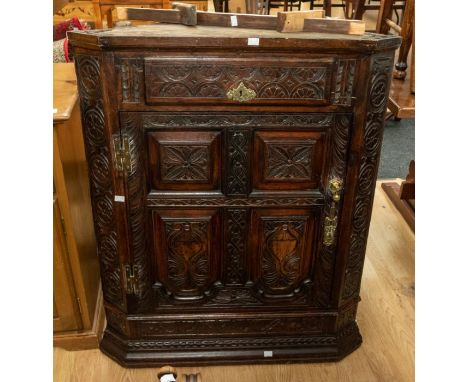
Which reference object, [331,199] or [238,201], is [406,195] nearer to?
[331,199]

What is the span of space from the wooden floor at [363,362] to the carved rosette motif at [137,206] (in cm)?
Answer: 31

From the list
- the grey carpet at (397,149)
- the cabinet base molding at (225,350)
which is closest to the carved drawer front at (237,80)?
the cabinet base molding at (225,350)

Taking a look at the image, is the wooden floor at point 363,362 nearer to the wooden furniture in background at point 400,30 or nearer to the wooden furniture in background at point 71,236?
the wooden furniture in background at point 71,236

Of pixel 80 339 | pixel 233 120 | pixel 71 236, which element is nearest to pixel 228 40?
pixel 233 120

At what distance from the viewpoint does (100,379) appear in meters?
1.64

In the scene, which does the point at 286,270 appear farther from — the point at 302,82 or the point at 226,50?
the point at 226,50

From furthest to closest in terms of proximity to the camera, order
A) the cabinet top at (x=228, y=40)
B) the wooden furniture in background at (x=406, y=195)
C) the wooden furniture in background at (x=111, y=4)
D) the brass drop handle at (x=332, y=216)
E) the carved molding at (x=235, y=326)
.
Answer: the wooden furniture in background at (x=111, y=4) < the wooden furniture in background at (x=406, y=195) < the carved molding at (x=235, y=326) < the brass drop handle at (x=332, y=216) < the cabinet top at (x=228, y=40)

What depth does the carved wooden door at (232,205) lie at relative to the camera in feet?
4.38

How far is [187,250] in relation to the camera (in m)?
1.52

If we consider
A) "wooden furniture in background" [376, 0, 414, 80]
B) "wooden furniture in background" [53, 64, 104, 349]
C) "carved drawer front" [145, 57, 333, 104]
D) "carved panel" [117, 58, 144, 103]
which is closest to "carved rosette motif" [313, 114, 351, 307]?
"carved drawer front" [145, 57, 333, 104]

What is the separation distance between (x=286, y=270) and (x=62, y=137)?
0.80 m

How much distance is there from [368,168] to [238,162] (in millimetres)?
379

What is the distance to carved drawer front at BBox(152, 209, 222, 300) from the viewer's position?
1.46 meters

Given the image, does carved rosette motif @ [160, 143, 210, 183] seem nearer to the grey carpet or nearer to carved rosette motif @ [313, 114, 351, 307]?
carved rosette motif @ [313, 114, 351, 307]
